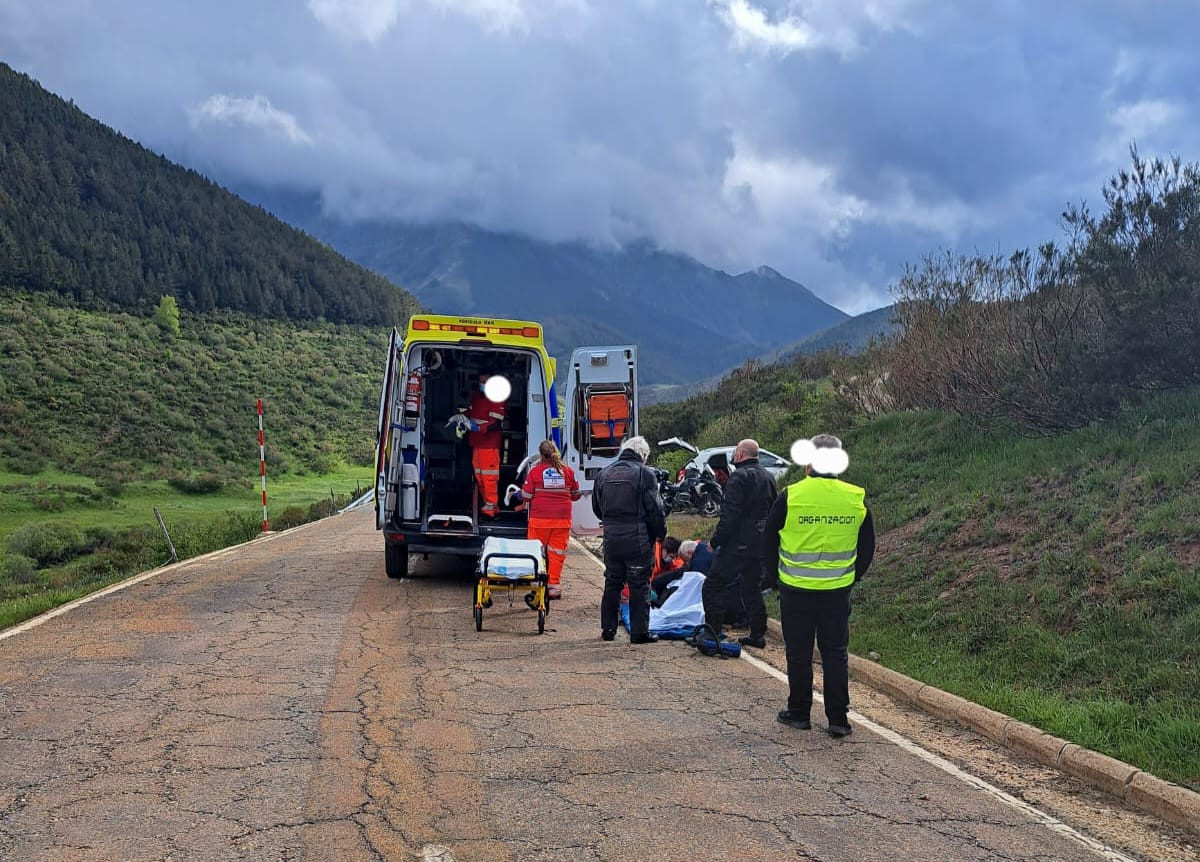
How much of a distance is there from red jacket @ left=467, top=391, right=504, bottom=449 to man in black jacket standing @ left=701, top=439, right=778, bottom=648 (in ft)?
15.7

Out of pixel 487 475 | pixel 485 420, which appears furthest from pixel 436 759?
pixel 485 420

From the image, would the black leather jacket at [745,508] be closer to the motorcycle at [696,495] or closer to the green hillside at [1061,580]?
the green hillside at [1061,580]

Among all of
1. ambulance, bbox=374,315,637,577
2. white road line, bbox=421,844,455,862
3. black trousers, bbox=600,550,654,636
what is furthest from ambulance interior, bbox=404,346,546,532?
white road line, bbox=421,844,455,862

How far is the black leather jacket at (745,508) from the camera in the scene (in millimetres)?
8477

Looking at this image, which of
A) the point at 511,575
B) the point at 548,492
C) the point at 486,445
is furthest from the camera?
the point at 486,445

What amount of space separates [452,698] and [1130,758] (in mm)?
4038

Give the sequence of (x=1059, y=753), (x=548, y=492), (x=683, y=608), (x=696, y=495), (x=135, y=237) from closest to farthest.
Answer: (x=1059, y=753) → (x=683, y=608) → (x=548, y=492) → (x=696, y=495) → (x=135, y=237)

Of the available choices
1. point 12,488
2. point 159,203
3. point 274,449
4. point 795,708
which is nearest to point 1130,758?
point 795,708

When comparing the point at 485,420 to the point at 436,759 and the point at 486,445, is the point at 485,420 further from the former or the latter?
the point at 436,759

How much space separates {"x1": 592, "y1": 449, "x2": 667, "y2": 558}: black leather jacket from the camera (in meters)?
8.77

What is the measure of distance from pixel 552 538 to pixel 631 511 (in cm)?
194

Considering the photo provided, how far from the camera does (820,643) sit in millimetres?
6207

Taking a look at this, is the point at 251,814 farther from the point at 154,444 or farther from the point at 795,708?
the point at 154,444

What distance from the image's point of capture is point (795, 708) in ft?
20.2
